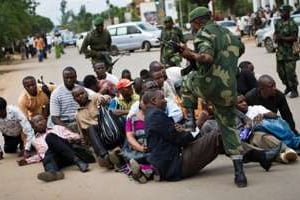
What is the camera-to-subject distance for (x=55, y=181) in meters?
7.94

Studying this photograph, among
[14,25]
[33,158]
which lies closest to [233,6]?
[14,25]

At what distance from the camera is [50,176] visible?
7.90 metres

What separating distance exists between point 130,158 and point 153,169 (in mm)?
485

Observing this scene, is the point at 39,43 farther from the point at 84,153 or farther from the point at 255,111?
the point at 255,111

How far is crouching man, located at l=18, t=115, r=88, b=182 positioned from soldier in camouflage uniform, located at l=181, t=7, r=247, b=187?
7.19 ft

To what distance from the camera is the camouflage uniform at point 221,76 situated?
6422 mm

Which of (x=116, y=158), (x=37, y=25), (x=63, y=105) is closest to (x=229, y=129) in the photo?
(x=116, y=158)

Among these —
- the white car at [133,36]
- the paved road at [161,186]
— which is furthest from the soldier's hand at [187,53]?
the white car at [133,36]

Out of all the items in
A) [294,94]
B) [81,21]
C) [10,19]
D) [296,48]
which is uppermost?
[10,19]

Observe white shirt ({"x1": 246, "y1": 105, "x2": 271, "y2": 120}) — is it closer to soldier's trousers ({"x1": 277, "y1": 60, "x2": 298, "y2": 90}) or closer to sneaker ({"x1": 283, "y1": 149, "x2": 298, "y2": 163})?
sneaker ({"x1": 283, "y1": 149, "x2": 298, "y2": 163})

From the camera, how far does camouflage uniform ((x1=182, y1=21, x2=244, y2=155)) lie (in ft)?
21.1

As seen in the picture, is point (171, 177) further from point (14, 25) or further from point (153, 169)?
point (14, 25)

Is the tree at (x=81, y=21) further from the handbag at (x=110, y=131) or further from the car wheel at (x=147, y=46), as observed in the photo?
the handbag at (x=110, y=131)

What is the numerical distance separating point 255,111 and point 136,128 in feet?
4.63
